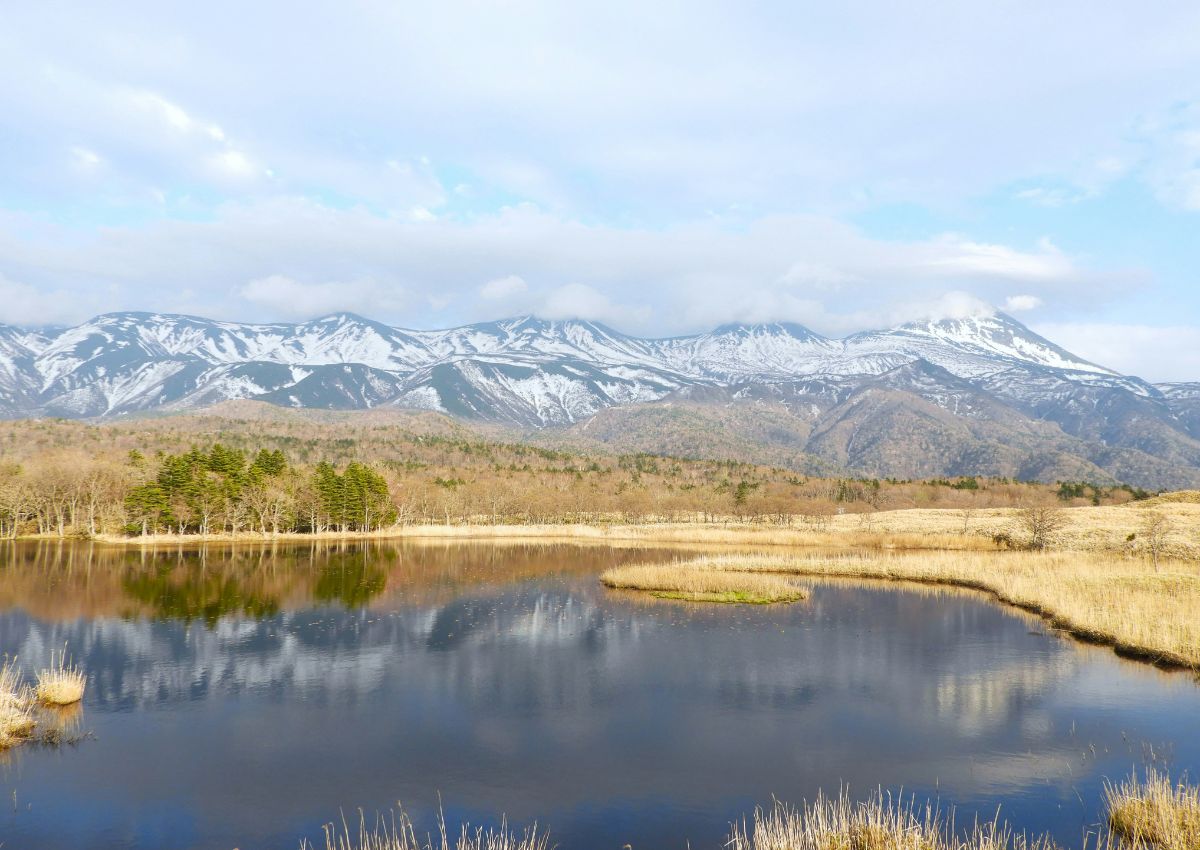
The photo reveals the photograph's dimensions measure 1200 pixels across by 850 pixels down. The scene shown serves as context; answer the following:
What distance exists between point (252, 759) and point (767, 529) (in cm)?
12129

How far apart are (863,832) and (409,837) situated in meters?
12.6

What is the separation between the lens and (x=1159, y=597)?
157 feet

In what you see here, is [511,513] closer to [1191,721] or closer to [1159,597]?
[1159,597]

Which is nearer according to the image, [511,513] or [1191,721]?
[1191,721]

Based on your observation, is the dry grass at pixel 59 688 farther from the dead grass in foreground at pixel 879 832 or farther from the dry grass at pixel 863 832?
the dry grass at pixel 863 832

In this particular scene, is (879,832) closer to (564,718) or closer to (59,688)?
(564,718)

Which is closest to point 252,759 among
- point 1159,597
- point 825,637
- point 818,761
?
point 818,761

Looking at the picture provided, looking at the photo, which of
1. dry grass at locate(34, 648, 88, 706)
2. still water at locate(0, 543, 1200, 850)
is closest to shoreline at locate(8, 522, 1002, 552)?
still water at locate(0, 543, 1200, 850)

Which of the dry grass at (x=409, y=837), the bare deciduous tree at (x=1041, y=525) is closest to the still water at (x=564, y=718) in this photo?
the dry grass at (x=409, y=837)

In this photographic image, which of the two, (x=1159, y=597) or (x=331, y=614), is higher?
(x=1159, y=597)

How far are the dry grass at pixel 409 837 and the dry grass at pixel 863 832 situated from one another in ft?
18.8

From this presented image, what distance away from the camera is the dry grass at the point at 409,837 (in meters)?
18.9

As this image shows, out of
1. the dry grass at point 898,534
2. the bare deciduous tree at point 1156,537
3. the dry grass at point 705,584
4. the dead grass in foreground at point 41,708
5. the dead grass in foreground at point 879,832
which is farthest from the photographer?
the dry grass at point 898,534

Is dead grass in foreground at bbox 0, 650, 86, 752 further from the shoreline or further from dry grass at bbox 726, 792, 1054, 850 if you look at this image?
the shoreline
